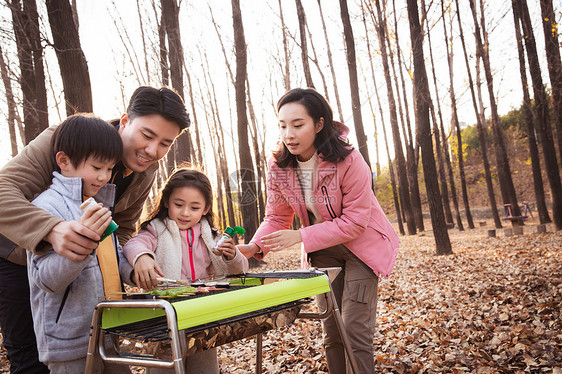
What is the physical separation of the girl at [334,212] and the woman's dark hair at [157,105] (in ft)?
2.07

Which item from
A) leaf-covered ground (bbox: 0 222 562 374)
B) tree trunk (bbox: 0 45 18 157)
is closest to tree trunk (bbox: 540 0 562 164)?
leaf-covered ground (bbox: 0 222 562 374)

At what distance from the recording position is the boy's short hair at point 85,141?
1.77 m

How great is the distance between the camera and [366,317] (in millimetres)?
2336

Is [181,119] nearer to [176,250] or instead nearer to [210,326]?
[176,250]

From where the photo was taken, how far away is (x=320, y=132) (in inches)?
102

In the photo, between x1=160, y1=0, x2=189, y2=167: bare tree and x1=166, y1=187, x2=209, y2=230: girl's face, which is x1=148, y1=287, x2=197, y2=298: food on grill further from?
x1=160, y1=0, x2=189, y2=167: bare tree

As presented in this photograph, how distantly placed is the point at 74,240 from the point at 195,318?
21.6 inches

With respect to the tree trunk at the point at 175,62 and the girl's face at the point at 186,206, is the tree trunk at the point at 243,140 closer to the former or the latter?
the tree trunk at the point at 175,62

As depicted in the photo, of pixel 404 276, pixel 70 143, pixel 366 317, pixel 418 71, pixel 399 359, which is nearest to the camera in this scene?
pixel 70 143

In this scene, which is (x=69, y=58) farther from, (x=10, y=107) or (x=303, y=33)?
(x=10, y=107)

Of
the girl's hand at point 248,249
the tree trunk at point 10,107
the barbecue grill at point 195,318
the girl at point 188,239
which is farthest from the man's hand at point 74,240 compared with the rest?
the tree trunk at point 10,107

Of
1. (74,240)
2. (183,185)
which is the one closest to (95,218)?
(74,240)

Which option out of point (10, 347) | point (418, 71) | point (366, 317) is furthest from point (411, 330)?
A: point (418, 71)

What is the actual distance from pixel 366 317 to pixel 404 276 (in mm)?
5911
